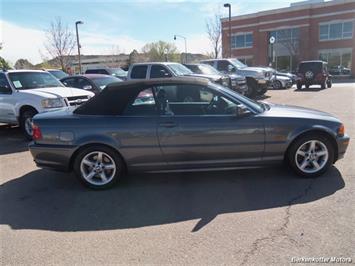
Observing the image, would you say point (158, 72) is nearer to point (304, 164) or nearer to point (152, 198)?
point (304, 164)

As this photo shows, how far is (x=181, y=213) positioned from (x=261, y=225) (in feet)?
3.09

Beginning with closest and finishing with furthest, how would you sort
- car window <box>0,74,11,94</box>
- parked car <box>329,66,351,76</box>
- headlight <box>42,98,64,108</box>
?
headlight <box>42,98,64,108</box> → car window <box>0,74,11,94</box> → parked car <box>329,66,351,76</box>

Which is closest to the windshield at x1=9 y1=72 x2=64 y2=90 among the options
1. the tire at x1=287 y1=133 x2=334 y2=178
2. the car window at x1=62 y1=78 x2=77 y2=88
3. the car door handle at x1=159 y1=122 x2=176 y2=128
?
the car window at x1=62 y1=78 x2=77 y2=88

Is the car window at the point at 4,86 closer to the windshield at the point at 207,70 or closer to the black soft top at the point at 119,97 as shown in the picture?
the black soft top at the point at 119,97

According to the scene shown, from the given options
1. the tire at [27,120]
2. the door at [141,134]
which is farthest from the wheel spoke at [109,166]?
the tire at [27,120]

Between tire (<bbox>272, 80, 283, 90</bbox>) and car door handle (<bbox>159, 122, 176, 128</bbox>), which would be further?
tire (<bbox>272, 80, 283, 90</bbox>)

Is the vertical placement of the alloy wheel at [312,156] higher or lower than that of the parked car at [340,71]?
lower

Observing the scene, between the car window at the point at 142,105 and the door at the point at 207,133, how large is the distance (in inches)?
4.7

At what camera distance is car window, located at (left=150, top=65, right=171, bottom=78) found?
11.7 metres

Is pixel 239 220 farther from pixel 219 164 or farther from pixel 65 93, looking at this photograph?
pixel 65 93

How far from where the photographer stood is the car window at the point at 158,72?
38.2ft

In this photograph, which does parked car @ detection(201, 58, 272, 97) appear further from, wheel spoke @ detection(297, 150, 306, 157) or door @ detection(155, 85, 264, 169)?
door @ detection(155, 85, 264, 169)

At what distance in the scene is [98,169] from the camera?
4586 mm

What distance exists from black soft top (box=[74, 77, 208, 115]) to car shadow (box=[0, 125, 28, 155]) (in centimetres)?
351
